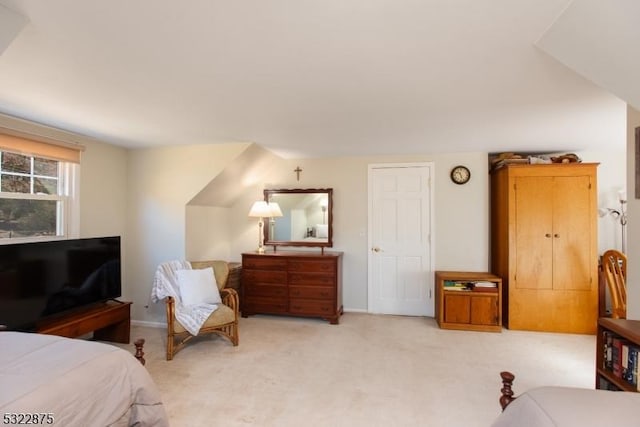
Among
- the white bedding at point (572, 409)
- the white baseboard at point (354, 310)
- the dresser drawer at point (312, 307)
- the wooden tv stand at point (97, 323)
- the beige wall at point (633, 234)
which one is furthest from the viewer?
the white baseboard at point (354, 310)

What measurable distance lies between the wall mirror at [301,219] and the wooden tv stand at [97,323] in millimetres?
1976

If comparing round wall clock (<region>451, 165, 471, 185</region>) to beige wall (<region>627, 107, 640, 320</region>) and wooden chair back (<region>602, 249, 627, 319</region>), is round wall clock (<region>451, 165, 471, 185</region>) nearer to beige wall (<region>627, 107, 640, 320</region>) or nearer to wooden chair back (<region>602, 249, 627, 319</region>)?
wooden chair back (<region>602, 249, 627, 319</region>)

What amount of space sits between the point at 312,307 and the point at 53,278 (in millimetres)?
2633

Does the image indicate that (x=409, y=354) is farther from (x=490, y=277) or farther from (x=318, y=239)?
(x=318, y=239)

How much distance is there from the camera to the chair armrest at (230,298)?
3.45 m

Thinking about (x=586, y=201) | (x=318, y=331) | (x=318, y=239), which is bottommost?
(x=318, y=331)

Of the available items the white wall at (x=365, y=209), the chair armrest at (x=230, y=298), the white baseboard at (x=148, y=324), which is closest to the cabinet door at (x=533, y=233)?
the white wall at (x=365, y=209)

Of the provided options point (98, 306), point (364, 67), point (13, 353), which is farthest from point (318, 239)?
point (13, 353)

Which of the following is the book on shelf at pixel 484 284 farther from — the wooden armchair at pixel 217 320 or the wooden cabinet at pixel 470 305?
the wooden armchair at pixel 217 320

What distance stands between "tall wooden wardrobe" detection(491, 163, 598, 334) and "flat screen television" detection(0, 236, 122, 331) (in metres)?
4.36

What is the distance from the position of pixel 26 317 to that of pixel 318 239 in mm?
3103

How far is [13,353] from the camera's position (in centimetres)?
152

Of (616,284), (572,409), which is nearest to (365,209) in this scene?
(616,284)

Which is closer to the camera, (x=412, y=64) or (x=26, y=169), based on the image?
(x=412, y=64)
